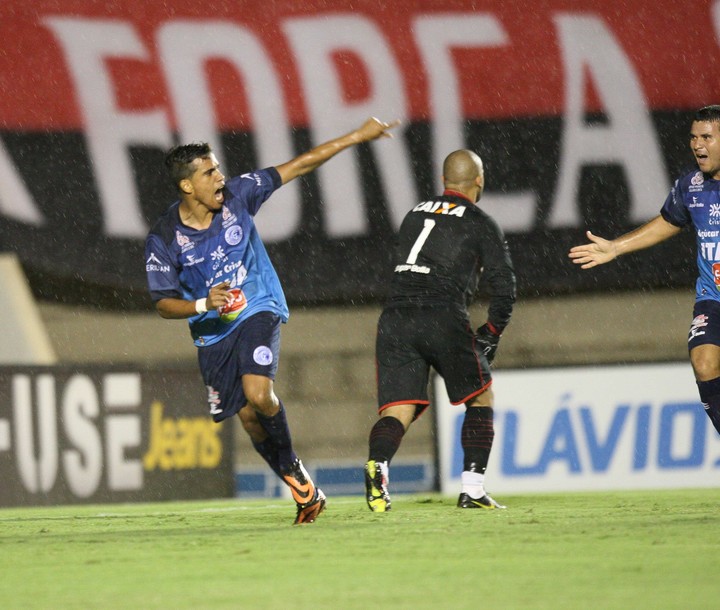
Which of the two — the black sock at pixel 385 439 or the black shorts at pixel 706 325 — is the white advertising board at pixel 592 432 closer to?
the black sock at pixel 385 439

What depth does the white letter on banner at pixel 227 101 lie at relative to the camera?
1173 cm

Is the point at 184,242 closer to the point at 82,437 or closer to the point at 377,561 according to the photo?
the point at 377,561

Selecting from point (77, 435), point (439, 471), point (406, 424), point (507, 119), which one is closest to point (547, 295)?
point (507, 119)

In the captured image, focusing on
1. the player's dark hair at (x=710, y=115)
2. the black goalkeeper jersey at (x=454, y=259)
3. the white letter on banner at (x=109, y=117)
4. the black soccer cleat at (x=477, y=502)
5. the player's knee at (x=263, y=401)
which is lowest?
the black soccer cleat at (x=477, y=502)

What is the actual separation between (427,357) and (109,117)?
5.92 metres

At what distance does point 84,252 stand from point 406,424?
5418 millimetres

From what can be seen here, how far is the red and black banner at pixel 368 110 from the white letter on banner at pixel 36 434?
6.27ft

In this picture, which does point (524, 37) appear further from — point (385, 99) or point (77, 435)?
point (77, 435)

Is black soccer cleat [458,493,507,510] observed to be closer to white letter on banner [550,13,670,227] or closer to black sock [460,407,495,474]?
black sock [460,407,495,474]

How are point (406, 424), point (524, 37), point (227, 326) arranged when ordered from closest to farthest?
point (227, 326) < point (406, 424) < point (524, 37)

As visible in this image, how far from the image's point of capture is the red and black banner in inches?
454

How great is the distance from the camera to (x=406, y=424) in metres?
6.56

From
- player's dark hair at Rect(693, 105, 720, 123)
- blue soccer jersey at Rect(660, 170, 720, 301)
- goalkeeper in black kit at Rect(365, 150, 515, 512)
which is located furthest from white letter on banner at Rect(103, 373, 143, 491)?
player's dark hair at Rect(693, 105, 720, 123)

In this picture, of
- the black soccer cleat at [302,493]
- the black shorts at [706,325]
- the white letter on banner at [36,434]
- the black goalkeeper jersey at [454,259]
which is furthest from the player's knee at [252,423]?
the white letter on banner at [36,434]
